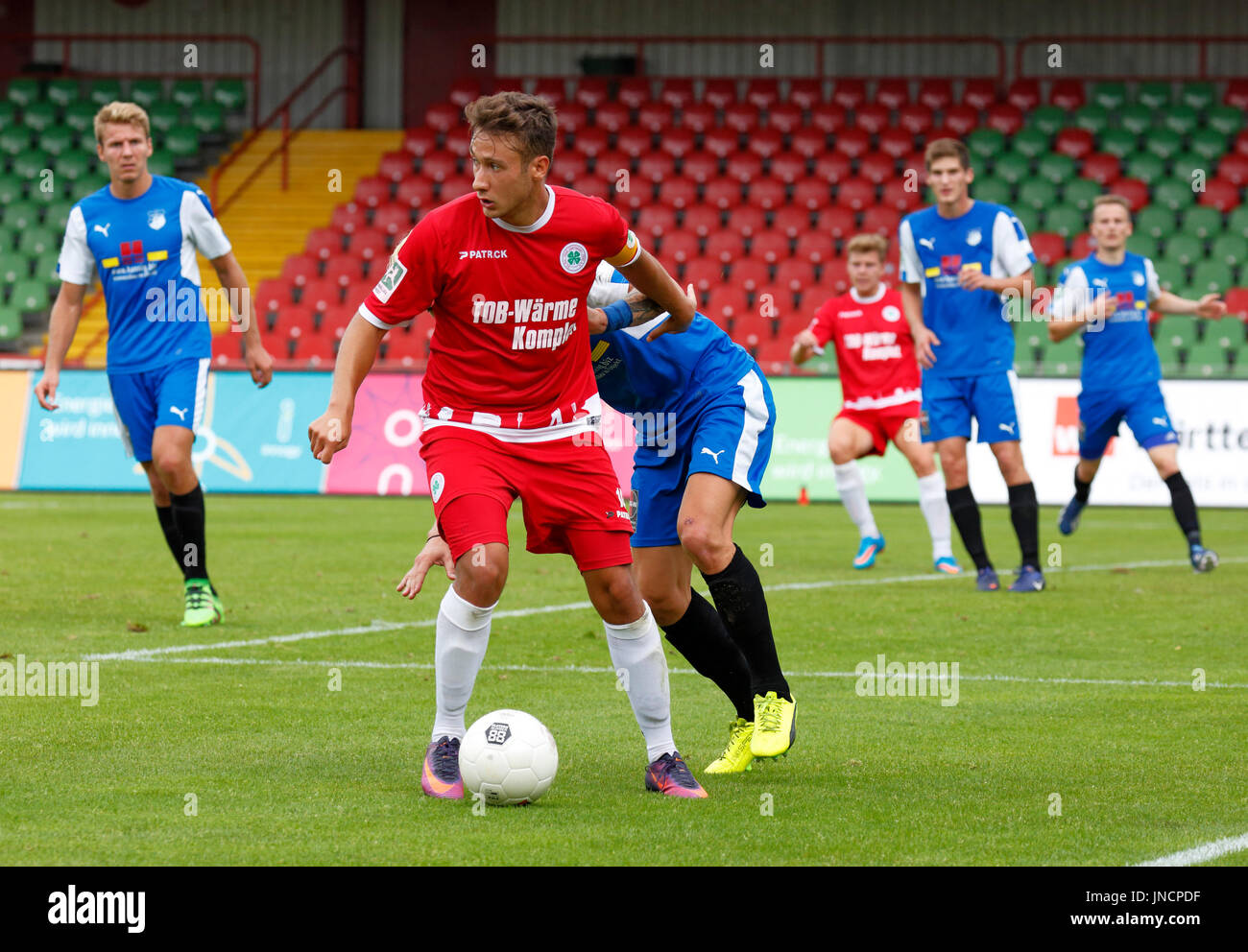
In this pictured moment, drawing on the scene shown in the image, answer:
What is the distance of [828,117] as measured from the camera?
27000mm

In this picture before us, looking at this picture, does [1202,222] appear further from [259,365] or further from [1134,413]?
[259,365]

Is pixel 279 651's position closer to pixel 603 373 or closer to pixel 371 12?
pixel 603 373

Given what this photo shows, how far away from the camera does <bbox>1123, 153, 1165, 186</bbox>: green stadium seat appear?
25.0 meters

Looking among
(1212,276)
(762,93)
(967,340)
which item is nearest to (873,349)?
(967,340)

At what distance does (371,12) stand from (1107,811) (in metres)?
28.5

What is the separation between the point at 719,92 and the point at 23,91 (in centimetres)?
1202

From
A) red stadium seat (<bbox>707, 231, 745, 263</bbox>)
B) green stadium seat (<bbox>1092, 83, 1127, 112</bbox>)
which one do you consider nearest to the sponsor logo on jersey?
red stadium seat (<bbox>707, 231, 745, 263</bbox>)

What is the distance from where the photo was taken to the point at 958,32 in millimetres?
29500

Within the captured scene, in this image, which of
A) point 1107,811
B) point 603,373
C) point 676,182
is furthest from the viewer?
point 676,182

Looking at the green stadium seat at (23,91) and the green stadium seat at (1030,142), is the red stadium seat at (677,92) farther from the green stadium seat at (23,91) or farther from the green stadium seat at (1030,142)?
the green stadium seat at (23,91)

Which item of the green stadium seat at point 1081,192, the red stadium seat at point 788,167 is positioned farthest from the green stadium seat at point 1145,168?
the red stadium seat at point 788,167

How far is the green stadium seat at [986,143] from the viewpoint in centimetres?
2556

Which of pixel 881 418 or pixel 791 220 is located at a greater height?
pixel 791 220
